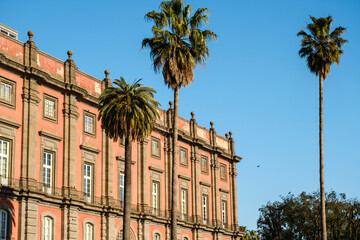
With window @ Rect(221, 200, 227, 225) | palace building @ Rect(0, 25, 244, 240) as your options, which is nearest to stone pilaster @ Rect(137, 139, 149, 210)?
palace building @ Rect(0, 25, 244, 240)

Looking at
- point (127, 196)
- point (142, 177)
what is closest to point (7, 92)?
point (127, 196)

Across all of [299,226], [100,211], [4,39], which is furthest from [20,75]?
[299,226]

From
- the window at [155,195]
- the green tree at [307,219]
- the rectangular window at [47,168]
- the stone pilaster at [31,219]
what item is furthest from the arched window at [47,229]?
the green tree at [307,219]

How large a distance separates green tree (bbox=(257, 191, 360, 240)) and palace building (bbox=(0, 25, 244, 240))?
27487 millimetres

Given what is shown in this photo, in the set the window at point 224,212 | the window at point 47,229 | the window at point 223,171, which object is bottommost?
the window at point 47,229

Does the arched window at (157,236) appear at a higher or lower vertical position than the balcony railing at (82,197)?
lower

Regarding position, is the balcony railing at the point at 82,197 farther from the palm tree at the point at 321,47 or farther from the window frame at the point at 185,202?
the palm tree at the point at 321,47

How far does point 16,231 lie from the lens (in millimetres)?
39438

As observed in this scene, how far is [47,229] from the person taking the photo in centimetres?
4222

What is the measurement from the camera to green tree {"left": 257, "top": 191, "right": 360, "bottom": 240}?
82438 mm

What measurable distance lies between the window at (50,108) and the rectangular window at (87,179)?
16.9 ft

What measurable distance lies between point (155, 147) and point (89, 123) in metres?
9.63

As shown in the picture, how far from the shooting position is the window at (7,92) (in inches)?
1594

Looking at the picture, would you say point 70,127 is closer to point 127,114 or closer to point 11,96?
point 11,96
